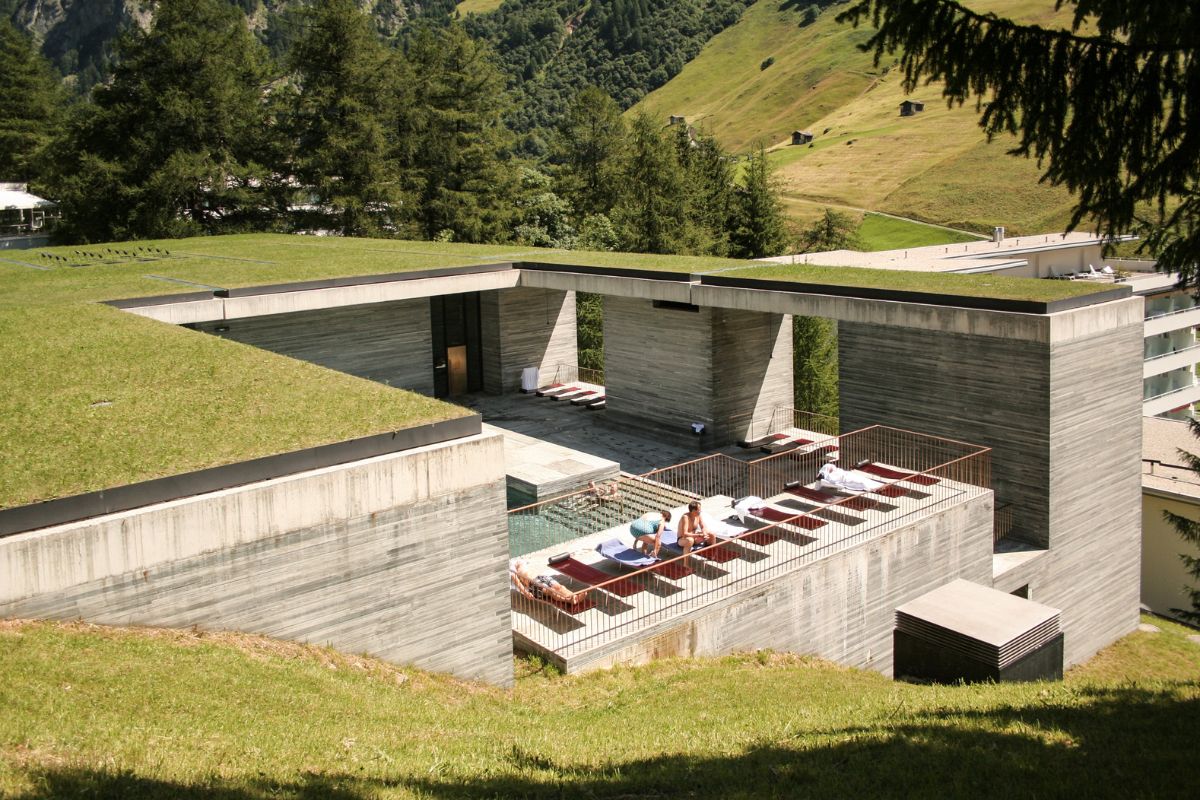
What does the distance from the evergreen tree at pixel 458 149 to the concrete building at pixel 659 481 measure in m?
18.4

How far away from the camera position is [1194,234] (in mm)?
6027

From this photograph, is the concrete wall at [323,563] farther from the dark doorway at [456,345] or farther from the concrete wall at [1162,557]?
the concrete wall at [1162,557]

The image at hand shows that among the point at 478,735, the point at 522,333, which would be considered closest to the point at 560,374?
the point at 522,333

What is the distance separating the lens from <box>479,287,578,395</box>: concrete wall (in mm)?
25641

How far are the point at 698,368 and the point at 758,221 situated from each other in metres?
28.0

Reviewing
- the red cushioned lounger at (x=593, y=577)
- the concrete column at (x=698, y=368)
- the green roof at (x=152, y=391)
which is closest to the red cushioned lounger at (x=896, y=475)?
the green roof at (x=152, y=391)

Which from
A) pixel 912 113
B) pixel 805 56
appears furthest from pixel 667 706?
pixel 805 56

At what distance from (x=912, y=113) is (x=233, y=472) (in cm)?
11033

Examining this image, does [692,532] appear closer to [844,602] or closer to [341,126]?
[844,602]

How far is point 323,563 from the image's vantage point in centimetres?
937

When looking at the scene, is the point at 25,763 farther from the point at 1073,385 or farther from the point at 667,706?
the point at 1073,385

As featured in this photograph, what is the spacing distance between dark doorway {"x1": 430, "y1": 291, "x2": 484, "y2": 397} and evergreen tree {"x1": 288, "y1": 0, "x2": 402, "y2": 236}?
49.4 feet

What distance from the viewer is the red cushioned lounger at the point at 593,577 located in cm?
1283

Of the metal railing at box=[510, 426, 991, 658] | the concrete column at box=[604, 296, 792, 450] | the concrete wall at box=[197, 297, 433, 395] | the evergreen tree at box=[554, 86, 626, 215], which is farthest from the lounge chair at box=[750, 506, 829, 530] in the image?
the evergreen tree at box=[554, 86, 626, 215]
